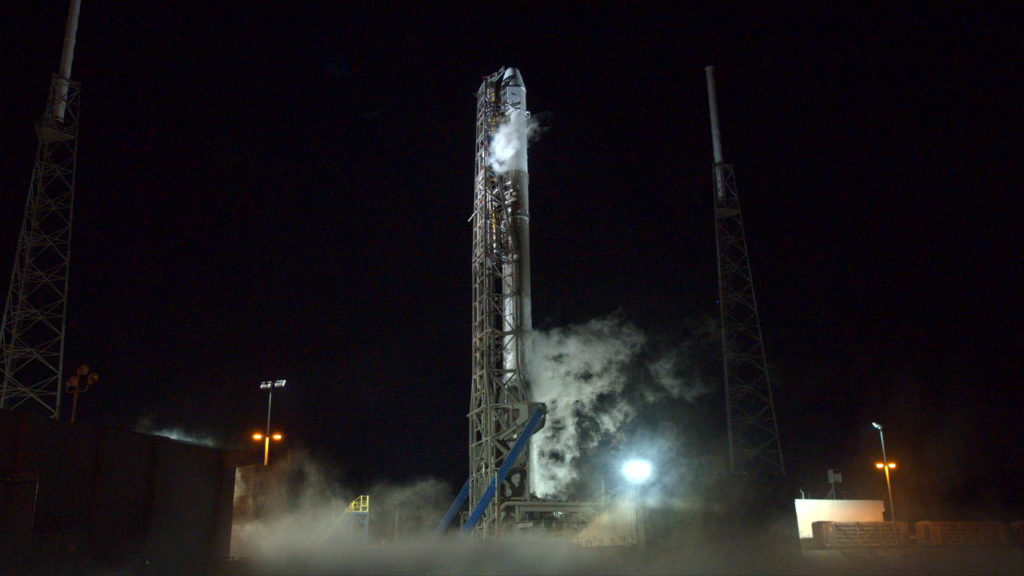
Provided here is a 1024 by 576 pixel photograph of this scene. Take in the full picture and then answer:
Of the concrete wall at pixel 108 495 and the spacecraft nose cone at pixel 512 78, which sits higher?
the spacecraft nose cone at pixel 512 78

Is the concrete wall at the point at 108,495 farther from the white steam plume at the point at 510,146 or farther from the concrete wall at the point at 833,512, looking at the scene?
the concrete wall at the point at 833,512

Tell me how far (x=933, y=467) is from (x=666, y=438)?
24346 millimetres

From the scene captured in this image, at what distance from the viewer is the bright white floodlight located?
26.1 meters

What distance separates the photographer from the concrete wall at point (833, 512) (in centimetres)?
3694

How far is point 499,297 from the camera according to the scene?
100ft

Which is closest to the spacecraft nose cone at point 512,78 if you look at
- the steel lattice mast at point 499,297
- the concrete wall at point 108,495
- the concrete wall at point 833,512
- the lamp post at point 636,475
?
the steel lattice mast at point 499,297

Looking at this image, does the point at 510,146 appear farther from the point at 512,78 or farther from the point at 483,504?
the point at 483,504

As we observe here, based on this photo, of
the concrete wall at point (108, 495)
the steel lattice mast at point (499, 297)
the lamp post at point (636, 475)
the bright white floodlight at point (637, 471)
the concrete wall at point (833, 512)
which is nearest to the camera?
the concrete wall at point (108, 495)

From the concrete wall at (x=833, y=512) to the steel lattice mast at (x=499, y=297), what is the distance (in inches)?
601

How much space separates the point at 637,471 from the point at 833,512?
1685 centimetres

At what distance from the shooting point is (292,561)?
70.1 ft

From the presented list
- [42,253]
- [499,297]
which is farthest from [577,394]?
[42,253]

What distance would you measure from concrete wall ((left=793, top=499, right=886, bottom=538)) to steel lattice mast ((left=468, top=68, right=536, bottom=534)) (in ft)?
50.1

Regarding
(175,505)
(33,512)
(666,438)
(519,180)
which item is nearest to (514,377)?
(519,180)
